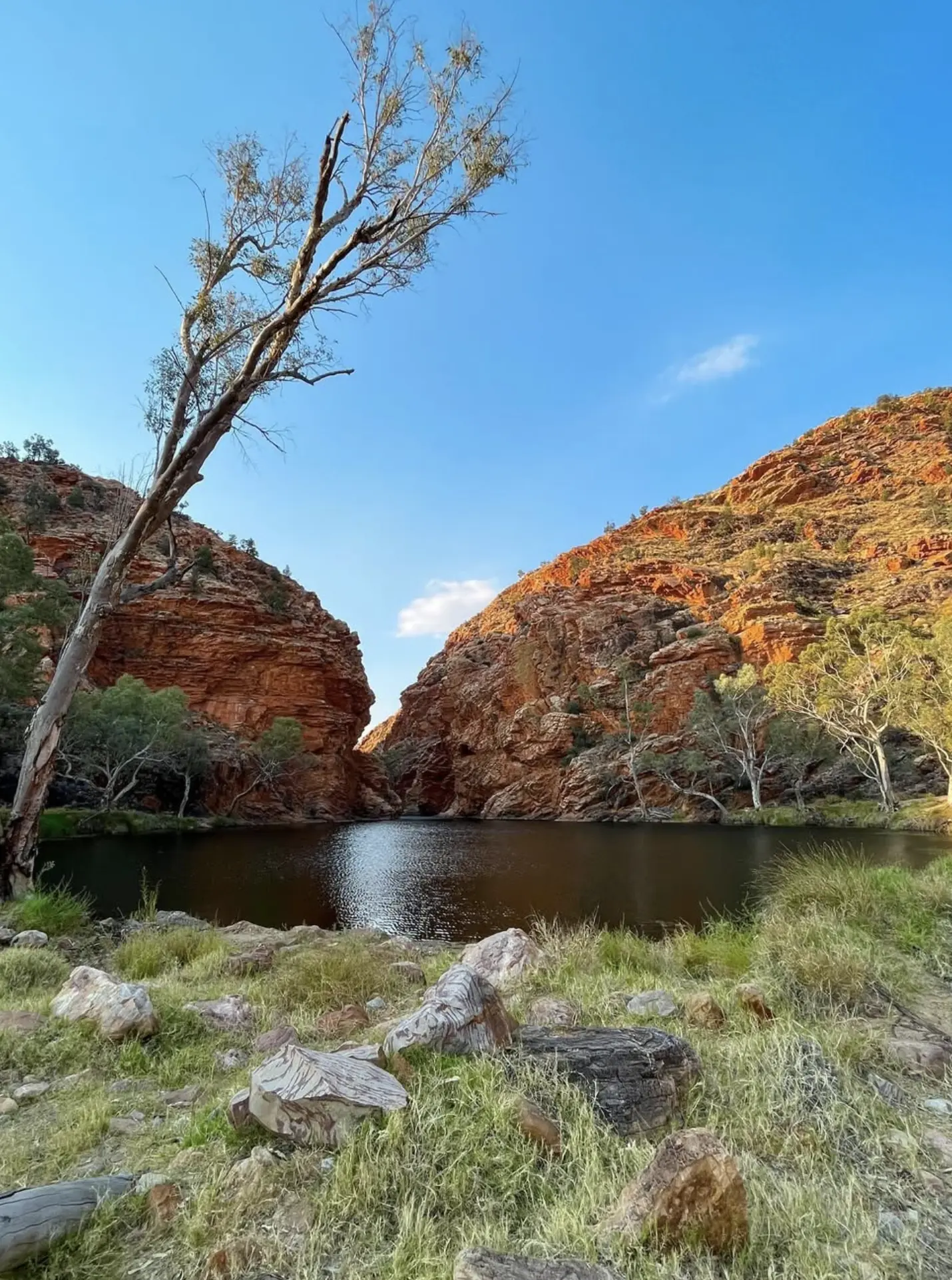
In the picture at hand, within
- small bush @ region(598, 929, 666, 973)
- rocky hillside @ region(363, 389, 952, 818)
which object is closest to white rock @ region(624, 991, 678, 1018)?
small bush @ region(598, 929, 666, 973)

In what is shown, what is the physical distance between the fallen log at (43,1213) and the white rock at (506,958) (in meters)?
3.02

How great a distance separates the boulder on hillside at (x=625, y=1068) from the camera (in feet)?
7.59

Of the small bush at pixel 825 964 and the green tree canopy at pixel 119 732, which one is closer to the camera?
the small bush at pixel 825 964

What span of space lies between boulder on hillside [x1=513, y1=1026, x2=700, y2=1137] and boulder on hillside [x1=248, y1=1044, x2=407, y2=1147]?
2.22 feet

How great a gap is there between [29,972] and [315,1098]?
14.0 ft

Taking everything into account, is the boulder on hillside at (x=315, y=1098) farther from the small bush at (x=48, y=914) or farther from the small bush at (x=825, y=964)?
the small bush at (x=48, y=914)

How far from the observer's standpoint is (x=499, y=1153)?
2023 mm

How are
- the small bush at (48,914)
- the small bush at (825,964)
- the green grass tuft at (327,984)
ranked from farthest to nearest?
the small bush at (48,914)
the green grass tuft at (327,984)
the small bush at (825,964)

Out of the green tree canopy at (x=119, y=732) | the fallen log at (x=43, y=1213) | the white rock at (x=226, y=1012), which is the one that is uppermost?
the green tree canopy at (x=119, y=732)

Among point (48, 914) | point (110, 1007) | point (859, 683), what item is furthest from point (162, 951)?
point (859, 683)

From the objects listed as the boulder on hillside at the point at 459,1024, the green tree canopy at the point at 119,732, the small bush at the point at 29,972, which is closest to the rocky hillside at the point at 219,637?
the green tree canopy at the point at 119,732

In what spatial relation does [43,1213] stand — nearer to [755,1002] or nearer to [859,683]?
[755,1002]

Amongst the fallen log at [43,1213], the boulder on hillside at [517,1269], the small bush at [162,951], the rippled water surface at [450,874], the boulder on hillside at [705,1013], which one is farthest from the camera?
the rippled water surface at [450,874]

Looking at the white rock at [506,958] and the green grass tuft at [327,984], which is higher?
the white rock at [506,958]
